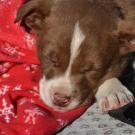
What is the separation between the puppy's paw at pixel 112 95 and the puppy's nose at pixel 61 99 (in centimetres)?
36

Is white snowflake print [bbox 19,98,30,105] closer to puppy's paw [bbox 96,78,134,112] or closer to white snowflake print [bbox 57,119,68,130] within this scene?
white snowflake print [bbox 57,119,68,130]

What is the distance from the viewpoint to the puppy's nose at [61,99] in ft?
13.0

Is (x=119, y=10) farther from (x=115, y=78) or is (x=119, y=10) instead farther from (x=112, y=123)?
(x=112, y=123)

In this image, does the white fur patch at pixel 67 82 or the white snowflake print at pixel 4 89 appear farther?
the white snowflake print at pixel 4 89

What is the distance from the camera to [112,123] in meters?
4.25

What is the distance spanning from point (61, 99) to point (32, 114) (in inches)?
10.8

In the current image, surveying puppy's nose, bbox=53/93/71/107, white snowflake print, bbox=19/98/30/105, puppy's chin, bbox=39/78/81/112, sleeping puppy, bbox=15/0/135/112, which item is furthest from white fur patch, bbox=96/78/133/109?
white snowflake print, bbox=19/98/30/105

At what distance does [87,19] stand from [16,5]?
0.76 m

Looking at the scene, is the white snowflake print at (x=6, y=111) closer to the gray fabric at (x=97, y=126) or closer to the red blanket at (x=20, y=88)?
the red blanket at (x=20, y=88)

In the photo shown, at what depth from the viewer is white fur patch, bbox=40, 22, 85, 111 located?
12.8 feet

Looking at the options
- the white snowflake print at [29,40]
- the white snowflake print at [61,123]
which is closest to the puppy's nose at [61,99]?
the white snowflake print at [61,123]

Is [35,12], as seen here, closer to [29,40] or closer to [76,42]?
[29,40]

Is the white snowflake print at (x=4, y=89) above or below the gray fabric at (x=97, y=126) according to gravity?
above

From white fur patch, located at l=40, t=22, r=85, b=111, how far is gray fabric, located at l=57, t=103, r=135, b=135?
7.0 inches
